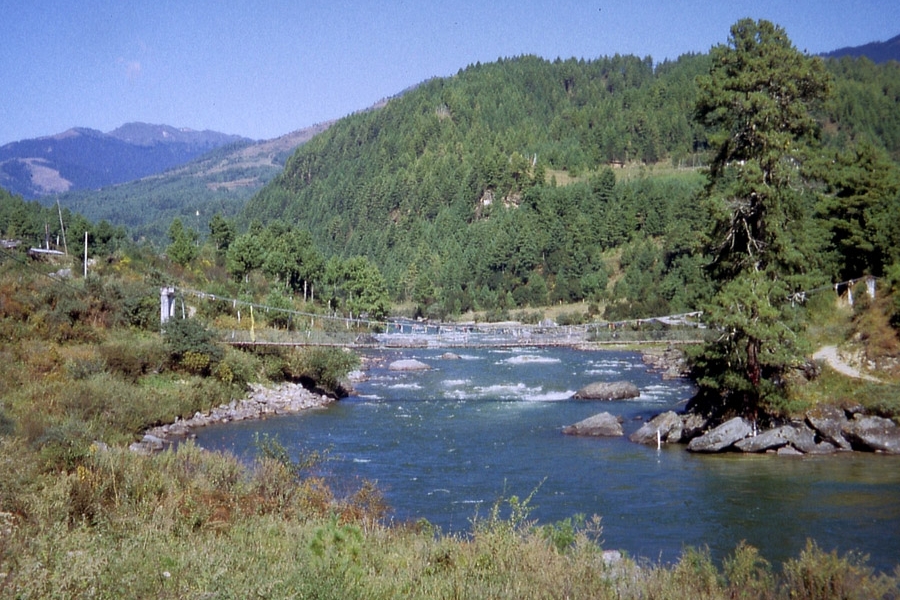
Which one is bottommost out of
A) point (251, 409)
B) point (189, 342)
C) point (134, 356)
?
point (251, 409)

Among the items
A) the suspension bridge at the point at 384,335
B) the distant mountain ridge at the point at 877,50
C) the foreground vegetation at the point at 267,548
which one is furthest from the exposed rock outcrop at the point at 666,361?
the distant mountain ridge at the point at 877,50

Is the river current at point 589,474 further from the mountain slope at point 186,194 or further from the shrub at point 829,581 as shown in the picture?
the mountain slope at point 186,194

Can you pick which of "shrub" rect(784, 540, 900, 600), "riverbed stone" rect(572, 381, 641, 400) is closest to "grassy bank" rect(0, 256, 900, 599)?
"shrub" rect(784, 540, 900, 600)

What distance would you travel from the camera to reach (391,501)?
32.1 ft

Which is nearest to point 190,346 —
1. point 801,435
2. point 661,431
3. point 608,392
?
point 608,392

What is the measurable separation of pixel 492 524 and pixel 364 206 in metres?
59.3

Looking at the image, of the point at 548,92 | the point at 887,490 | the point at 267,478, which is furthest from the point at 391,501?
the point at 548,92

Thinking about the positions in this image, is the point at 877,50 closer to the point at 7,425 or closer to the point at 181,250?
the point at 181,250

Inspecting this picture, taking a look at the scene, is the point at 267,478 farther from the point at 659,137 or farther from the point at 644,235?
the point at 659,137

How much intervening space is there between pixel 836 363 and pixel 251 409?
11.2 metres

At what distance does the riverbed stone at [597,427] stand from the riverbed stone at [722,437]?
141 centimetres

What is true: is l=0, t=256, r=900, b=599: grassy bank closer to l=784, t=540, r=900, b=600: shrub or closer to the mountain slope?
l=784, t=540, r=900, b=600: shrub

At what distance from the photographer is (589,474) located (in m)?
→ 11.5

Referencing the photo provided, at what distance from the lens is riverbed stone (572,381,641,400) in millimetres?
18297
